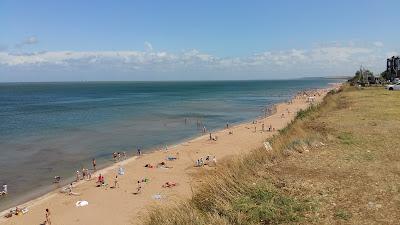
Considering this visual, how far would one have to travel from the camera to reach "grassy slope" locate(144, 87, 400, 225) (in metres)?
7.50

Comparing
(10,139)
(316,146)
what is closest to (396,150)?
(316,146)

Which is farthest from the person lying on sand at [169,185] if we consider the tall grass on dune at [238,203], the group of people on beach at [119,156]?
the tall grass on dune at [238,203]

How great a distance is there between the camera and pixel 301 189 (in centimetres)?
913

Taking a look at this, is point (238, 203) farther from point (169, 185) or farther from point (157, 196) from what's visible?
point (169, 185)

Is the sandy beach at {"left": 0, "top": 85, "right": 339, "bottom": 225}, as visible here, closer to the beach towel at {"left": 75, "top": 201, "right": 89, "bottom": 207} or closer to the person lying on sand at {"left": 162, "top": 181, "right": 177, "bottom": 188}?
the beach towel at {"left": 75, "top": 201, "right": 89, "bottom": 207}

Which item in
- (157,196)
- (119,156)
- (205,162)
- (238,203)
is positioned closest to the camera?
(238,203)

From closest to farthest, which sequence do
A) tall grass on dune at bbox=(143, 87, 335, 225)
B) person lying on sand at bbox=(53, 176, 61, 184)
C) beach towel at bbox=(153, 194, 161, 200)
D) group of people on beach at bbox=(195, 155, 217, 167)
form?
tall grass on dune at bbox=(143, 87, 335, 225) → beach towel at bbox=(153, 194, 161, 200) → person lying on sand at bbox=(53, 176, 61, 184) → group of people on beach at bbox=(195, 155, 217, 167)

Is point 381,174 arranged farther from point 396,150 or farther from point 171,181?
point 171,181

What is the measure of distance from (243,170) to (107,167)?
19528mm

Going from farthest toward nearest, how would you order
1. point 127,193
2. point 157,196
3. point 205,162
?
1. point 205,162
2. point 127,193
3. point 157,196

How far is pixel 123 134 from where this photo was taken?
144 ft

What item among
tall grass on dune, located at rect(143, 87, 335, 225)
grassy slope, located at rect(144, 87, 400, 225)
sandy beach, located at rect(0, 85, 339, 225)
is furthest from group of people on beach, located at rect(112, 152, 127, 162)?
tall grass on dune, located at rect(143, 87, 335, 225)

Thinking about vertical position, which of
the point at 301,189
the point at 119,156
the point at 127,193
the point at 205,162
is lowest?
the point at 127,193

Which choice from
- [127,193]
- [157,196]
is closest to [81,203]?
[127,193]
